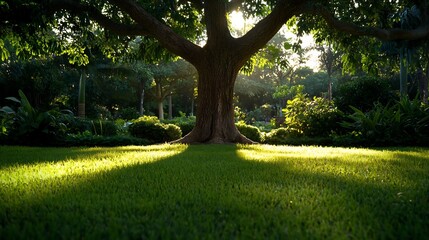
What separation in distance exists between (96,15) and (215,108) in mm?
4801

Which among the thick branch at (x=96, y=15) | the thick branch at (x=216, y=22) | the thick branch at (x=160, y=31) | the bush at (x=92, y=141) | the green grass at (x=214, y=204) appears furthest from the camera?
the thick branch at (x=216, y=22)

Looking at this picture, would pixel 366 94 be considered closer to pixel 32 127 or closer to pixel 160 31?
pixel 160 31

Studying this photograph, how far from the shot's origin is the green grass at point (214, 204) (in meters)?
2.04

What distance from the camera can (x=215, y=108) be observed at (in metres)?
11.0

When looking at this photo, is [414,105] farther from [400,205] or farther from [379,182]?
[400,205]

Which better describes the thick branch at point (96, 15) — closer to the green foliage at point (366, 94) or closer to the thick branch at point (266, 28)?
the thick branch at point (266, 28)

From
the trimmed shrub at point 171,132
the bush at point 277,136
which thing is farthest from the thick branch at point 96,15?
Answer: the bush at point 277,136

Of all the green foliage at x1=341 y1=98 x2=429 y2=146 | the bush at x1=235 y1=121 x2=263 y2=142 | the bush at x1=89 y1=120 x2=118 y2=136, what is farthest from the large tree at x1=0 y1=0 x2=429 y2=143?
the bush at x1=89 y1=120 x2=118 y2=136

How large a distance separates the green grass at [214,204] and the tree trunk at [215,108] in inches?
261

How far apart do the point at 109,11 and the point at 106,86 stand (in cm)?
2798

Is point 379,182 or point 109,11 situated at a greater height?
point 109,11

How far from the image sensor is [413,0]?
10992mm

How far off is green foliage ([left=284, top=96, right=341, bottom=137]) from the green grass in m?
9.09

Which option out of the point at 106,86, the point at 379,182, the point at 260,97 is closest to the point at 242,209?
the point at 379,182
